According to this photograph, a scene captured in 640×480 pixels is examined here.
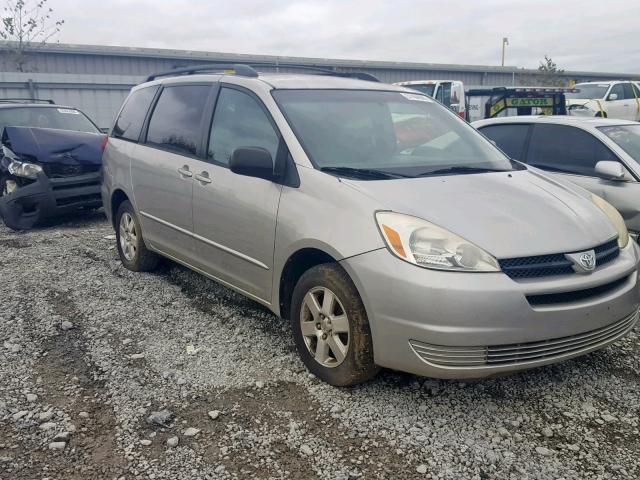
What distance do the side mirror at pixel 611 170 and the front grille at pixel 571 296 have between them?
257 centimetres

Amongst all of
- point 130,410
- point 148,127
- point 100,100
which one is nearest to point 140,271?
point 148,127

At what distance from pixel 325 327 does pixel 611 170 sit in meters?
3.55

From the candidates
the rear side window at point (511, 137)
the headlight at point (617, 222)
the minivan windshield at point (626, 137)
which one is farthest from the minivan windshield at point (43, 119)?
the headlight at point (617, 222)

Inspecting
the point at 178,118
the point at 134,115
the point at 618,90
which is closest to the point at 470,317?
the point at 178,118

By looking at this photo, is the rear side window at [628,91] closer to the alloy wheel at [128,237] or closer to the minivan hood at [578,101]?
the minivan hood at [578,101]

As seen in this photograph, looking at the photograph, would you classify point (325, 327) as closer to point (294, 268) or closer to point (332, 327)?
point (332, 327)

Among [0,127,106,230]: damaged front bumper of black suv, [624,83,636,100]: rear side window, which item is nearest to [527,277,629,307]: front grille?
[0,127,106,230]: damaged front bumper of black suv

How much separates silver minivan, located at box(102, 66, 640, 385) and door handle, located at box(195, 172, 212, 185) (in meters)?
0.02

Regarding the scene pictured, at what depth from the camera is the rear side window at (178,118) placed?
4.69 metres

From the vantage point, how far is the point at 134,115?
225 inches

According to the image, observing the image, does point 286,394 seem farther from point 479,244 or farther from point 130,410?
point 479,244

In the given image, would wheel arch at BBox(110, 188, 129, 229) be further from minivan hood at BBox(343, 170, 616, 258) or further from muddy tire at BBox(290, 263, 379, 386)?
minivan hood at BBox(343, 170, 616, 258)

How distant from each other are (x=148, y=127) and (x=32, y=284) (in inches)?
70.6

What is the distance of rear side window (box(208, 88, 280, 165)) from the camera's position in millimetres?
3990
